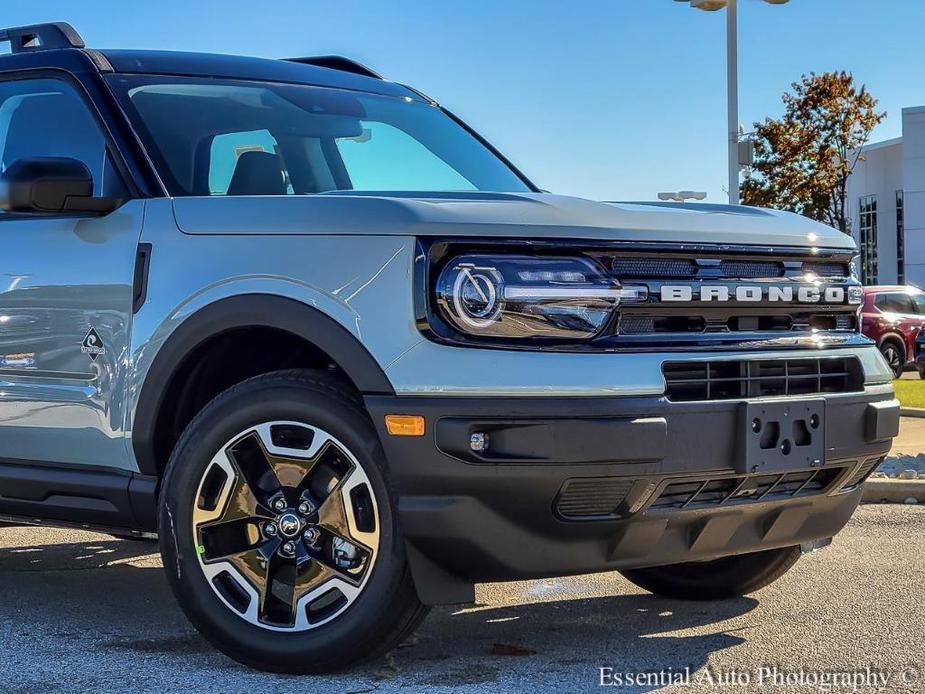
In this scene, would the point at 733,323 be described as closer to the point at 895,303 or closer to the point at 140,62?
the point at 140,62

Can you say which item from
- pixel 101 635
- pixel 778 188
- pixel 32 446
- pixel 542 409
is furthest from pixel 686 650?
pixel 778 188

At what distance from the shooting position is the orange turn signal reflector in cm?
367

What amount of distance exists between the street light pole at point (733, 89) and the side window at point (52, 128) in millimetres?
11090

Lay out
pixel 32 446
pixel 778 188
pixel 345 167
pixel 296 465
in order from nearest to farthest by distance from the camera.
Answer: pixel 296 465 < pixel 32 446 < pixel 345 167 < pixel 778 188

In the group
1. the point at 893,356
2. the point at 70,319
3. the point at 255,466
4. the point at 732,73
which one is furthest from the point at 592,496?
the point at 893,356

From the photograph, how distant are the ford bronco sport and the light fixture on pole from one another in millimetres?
10920

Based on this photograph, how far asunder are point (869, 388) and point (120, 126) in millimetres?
2519

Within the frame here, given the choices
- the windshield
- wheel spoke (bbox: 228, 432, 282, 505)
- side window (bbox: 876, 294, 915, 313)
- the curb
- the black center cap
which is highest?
the windshield

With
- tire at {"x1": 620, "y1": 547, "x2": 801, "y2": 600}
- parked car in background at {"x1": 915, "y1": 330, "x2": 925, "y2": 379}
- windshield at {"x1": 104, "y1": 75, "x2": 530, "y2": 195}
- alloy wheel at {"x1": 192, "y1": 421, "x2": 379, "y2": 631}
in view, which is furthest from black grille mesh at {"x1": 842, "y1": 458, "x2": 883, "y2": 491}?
parked car in background at {"x1": 915, "y1": 330, "x2": 925, "y2": 379}

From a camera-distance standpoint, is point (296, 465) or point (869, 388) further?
point (869, 388)

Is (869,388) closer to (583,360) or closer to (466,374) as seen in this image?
(583,360)

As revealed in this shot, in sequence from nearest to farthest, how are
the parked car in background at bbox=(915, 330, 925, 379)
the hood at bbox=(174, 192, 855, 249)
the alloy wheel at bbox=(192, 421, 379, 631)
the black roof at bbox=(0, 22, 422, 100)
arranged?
the hood at bbox=(174, 192, 855, 249), the alloy wheel at bbox=(192, 421, 379, 631), the black roof at bbox=(0, 22, 422, 100), the parked car in background at bbox=(915, 330, 925, 379)

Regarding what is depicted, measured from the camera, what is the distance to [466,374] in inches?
144

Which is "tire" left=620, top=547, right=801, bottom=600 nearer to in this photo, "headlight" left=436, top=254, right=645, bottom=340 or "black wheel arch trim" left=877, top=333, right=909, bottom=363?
"headlight" left=436, top=254, right=645, bottom=340
